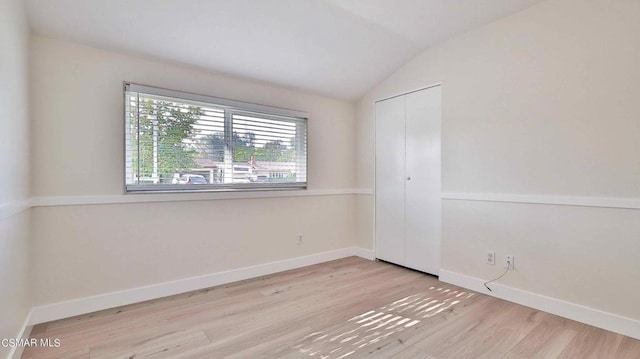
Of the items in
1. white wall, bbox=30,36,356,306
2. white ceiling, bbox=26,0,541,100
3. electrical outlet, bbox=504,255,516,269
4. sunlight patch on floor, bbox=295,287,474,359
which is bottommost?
sunlight patch on floor, bbox=295,287,474,359

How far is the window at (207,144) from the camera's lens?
2586mm

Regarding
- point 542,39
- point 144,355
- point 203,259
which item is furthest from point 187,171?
point 542,39

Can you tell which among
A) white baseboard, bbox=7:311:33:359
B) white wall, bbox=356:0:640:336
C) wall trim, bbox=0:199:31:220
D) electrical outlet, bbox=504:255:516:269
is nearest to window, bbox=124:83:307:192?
wall trim, bbox=0:199:31:220

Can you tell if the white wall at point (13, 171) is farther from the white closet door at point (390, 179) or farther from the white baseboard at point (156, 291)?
the white closet door at point (390, 179)

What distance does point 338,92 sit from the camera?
383 centimetres

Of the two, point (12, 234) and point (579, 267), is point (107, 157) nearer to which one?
point (12, 234)

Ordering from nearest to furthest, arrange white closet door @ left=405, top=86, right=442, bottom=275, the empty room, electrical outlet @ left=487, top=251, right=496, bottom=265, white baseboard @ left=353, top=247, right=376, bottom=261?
the empty room
electrical outlet @ left=487, top=251, right=496, bottom=265
white closet door @ left=405, top=86, right=442, bottom=275
white baseboard @ left=353, top=247, right=376, bottom=261

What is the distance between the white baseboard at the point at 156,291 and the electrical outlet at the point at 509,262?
1.95m

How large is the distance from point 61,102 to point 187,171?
1.01m

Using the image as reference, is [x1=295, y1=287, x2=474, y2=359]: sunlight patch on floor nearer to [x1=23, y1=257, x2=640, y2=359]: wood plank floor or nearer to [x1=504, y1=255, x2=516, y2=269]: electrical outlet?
[x1=23, y1=257, x2=640, y2=359]: wood plank floor

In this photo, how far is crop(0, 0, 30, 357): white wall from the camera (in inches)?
60.9

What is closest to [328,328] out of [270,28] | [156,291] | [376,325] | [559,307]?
[376,325]

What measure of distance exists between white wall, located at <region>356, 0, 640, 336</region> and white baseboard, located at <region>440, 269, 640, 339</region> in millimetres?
44

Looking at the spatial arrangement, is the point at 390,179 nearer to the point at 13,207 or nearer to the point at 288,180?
the point at 288,180
